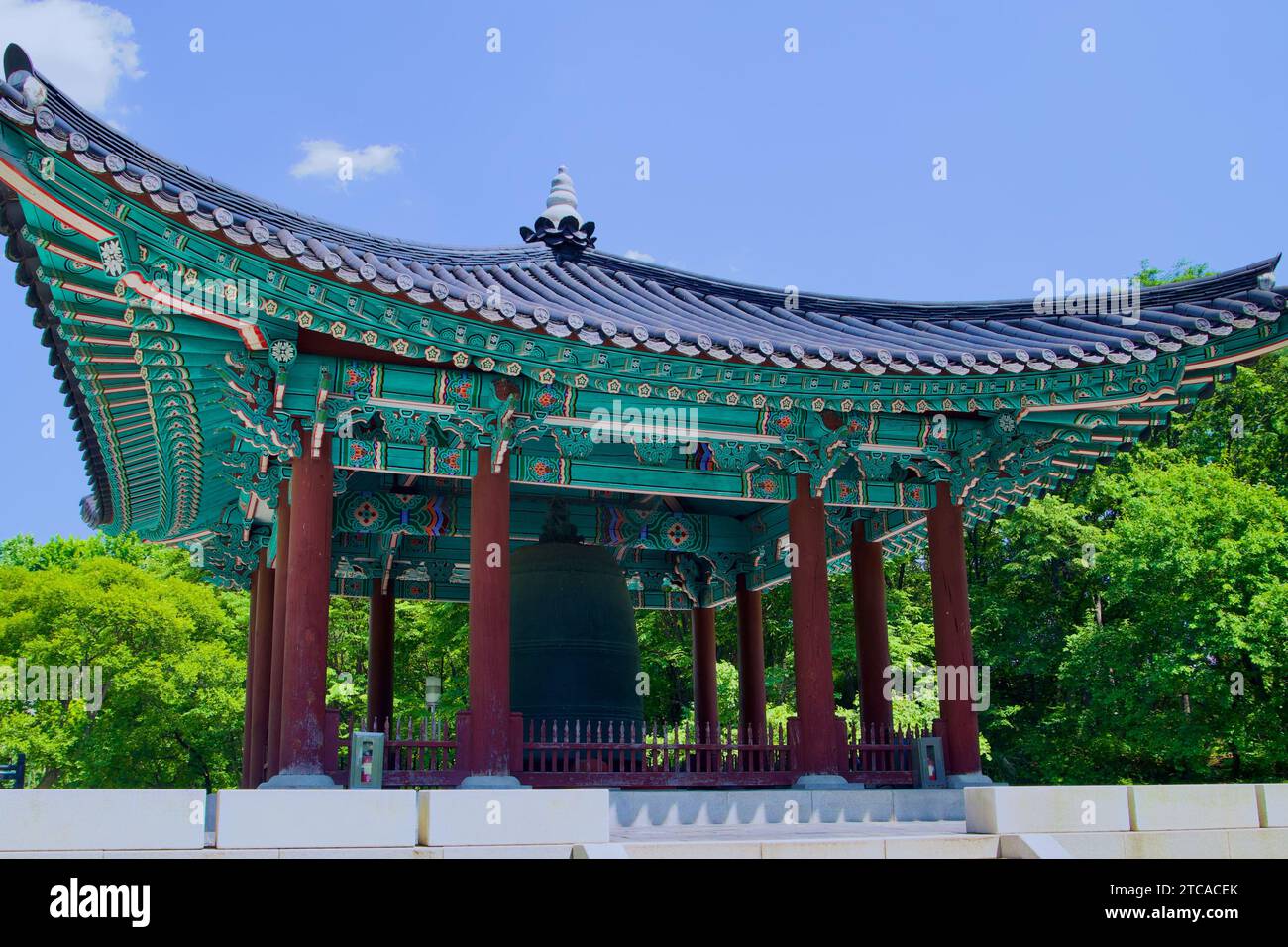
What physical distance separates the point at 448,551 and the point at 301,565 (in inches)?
241

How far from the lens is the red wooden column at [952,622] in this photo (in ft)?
47.8

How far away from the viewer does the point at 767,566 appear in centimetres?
1806

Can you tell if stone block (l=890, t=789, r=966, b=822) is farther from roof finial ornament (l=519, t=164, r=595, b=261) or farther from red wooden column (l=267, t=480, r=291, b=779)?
roof finial ornament (l=519, t=164, r=595, b=261)

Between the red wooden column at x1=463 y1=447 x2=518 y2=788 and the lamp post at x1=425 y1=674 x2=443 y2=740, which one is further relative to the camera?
the lamp post at x1=425 y1=674 x2=443 y2=740

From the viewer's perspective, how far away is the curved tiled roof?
419 inches

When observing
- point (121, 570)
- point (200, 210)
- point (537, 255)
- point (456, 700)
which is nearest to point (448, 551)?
point (537, 255)

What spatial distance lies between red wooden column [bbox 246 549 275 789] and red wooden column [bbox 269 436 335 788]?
4417 mm

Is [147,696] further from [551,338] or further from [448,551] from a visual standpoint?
[551,338]

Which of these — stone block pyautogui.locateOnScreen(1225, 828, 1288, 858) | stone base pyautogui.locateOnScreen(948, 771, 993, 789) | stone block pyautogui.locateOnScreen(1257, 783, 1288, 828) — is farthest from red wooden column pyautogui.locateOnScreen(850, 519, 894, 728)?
stone block pyautogui.locateOnScreen(1225, 828, 1288, 858)

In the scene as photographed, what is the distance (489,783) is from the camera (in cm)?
1211

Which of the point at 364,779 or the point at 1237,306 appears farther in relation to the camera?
the point at 1237,306

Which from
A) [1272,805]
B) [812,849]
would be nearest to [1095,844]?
[1272,805]

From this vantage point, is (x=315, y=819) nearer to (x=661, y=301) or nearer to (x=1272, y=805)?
(x=1272, y=805)

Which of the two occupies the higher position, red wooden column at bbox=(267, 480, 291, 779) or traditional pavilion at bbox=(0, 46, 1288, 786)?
traditional pavilion at bbox=(0, 46, 1288, 786)
